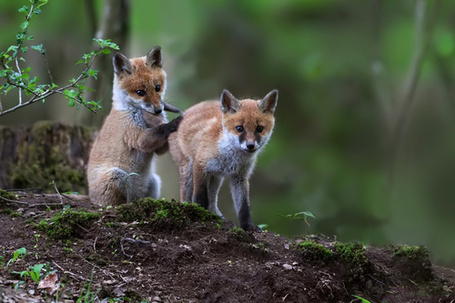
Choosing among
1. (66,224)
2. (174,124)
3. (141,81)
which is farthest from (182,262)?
(141,81)

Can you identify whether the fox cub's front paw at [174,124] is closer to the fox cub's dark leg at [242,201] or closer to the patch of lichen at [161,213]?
the fox cub's dark leg at [242,201]

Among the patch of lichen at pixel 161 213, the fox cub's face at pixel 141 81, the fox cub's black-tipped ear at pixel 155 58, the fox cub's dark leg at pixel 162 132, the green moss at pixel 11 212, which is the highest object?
the fox cub's black-tipped ear at pixel 155 58

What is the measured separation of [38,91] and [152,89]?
5.64ft

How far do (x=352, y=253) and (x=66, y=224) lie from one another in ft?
8.67

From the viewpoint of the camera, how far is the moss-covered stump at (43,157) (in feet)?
26.7

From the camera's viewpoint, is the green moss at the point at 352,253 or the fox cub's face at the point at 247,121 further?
the fox cub's face at the point at 247,121

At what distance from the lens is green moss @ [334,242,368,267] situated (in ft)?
15.8

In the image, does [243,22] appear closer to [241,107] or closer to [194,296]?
[241,107]

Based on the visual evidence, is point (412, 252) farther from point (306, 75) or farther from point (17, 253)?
point (306, 75)

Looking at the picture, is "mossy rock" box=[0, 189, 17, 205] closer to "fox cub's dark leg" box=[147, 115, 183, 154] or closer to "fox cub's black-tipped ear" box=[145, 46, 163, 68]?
"fox cub's dark leg" box=[147, 115, 183, 154]

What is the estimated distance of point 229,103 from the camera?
19.1ft

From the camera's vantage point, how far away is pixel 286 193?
10180mm

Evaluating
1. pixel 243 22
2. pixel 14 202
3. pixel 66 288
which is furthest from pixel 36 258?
pixel 243 22

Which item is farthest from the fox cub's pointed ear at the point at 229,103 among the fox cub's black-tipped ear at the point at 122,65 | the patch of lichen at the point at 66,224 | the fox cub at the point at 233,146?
the patch of lichen at the point at 66,224
